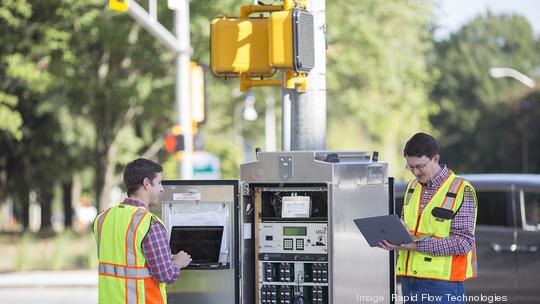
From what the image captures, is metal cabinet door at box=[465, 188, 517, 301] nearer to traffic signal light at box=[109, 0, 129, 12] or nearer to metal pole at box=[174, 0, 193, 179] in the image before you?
traffic signal light at box=[109, 0, 129, 12]

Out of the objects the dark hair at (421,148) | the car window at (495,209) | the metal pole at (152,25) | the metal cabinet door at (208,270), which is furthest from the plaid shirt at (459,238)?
the metal pole at (152,25)

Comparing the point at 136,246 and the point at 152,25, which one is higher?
the point at 152,25

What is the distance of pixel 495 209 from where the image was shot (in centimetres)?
1054

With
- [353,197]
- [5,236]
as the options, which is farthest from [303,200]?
[5,236]

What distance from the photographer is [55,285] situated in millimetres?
20188

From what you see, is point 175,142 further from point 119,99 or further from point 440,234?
point 440,234

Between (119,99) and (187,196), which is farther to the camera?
(119,99)

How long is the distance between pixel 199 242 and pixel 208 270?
7.6 inches

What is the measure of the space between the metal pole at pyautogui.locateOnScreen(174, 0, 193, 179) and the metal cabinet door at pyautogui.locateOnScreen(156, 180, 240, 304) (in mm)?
13289

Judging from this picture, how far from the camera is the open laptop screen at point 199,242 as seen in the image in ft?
23.0

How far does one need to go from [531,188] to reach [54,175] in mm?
29953

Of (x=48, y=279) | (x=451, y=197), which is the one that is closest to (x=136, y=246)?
(x=451, y=197)

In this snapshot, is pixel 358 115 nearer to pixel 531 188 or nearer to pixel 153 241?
pixel 531 188

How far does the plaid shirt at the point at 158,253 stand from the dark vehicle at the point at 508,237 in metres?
4.83
